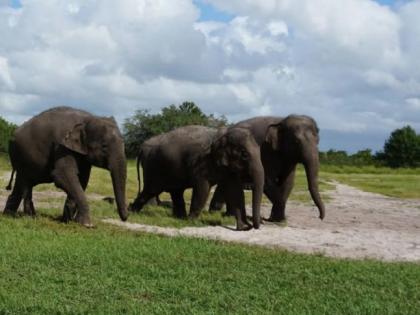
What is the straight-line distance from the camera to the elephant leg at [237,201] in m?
14.9

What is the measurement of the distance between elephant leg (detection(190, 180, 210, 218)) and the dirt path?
1.00 meters

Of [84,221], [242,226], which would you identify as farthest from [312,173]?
[84,221]

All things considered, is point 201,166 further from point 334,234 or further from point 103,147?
point 334,234

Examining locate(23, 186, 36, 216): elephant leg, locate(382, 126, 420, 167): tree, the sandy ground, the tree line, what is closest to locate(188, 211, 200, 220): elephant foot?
the sandy ground

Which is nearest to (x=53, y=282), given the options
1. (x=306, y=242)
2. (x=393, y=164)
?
(x=306, y=242)

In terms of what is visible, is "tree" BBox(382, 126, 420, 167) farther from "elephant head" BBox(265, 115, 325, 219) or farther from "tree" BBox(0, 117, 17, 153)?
"elephant head" BBox(265, 115, 325, 219)

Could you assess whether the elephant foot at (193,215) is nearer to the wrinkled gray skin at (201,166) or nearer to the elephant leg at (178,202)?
the wrinkled gray skin at (201,166)

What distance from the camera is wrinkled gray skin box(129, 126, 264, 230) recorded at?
49.6ft

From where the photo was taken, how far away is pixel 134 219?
15.9 m

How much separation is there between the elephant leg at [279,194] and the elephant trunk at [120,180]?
12.1ft

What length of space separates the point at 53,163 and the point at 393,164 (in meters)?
87.5

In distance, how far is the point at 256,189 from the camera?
14.8 meters

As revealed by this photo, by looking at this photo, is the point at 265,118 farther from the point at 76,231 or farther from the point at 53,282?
the point at 53,282

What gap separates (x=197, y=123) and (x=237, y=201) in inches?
2233
